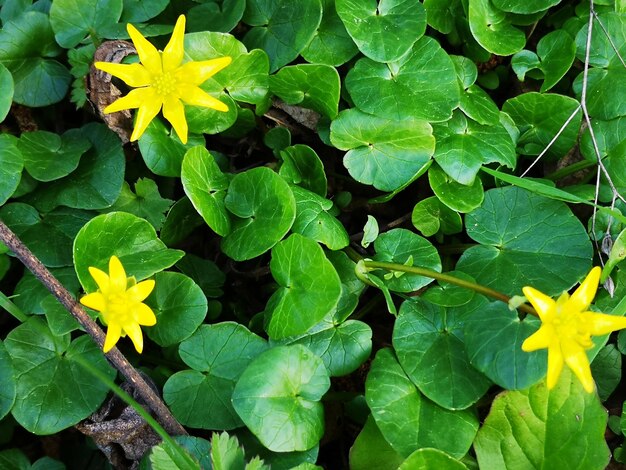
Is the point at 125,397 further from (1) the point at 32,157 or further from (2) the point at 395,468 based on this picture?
(1) the point at 32,157

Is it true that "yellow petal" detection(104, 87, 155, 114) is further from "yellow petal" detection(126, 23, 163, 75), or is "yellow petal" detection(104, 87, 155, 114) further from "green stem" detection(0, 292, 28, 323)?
"green stem" detection(0, 292, 28, 323)

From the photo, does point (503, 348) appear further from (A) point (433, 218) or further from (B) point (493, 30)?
(B) point (493, 30)

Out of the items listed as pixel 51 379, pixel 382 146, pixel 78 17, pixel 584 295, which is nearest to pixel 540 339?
pixel 584 295

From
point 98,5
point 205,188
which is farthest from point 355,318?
point 98,5

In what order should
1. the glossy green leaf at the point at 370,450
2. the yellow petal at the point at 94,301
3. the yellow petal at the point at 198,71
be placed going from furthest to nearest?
the glossy green leaf at the point at 370,450, the yellow petal at the point at 198,71, the yellow petal at the point at 94,301

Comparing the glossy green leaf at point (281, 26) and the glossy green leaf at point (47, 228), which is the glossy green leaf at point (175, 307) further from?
the glossy green leaf at point (281, 26)

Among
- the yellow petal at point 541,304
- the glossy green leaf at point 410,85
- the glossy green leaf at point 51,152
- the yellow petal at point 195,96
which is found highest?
the yellow petal at point 195,96

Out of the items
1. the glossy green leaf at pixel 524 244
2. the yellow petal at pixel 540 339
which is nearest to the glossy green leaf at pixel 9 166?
the glossy green leaf at pixel 524 244

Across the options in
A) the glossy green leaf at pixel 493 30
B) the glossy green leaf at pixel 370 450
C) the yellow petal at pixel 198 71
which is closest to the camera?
the yellow petal at pixel 198 71
